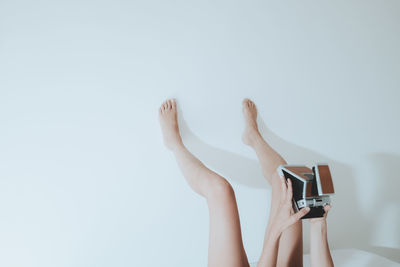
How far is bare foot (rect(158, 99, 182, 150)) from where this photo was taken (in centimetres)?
145

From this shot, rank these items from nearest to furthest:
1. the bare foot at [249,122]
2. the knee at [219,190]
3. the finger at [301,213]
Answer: the finger at [301,213] < the knee at [219,190] < the bare foot at [249,122]

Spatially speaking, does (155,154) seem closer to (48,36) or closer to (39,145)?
(39,145)

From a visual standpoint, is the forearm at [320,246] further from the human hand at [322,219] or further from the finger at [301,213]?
the finger at [301,213]

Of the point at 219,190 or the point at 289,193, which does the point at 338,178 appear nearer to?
the point at 289,193

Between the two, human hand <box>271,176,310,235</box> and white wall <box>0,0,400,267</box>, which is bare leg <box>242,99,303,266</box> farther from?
human hand <box>271,176,310,235</box>

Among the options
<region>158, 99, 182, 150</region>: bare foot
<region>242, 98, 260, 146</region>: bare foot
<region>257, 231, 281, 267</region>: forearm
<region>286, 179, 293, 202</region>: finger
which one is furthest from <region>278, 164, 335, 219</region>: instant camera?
<region>158, 99, 182, 150</region>: bare foot

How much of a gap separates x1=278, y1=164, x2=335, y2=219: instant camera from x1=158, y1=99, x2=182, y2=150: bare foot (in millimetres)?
611

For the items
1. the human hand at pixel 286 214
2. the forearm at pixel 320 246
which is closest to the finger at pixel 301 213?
the human hand at pixel 286 214

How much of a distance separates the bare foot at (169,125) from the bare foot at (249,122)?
0.37 m

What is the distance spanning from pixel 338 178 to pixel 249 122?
2.20 feet

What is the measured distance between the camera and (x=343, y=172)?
1738 mm

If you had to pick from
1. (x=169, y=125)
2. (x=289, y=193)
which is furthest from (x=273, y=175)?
(x=169, y=125)

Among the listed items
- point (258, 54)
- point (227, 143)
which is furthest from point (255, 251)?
point (258, 54)

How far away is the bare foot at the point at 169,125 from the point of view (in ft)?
4.75
